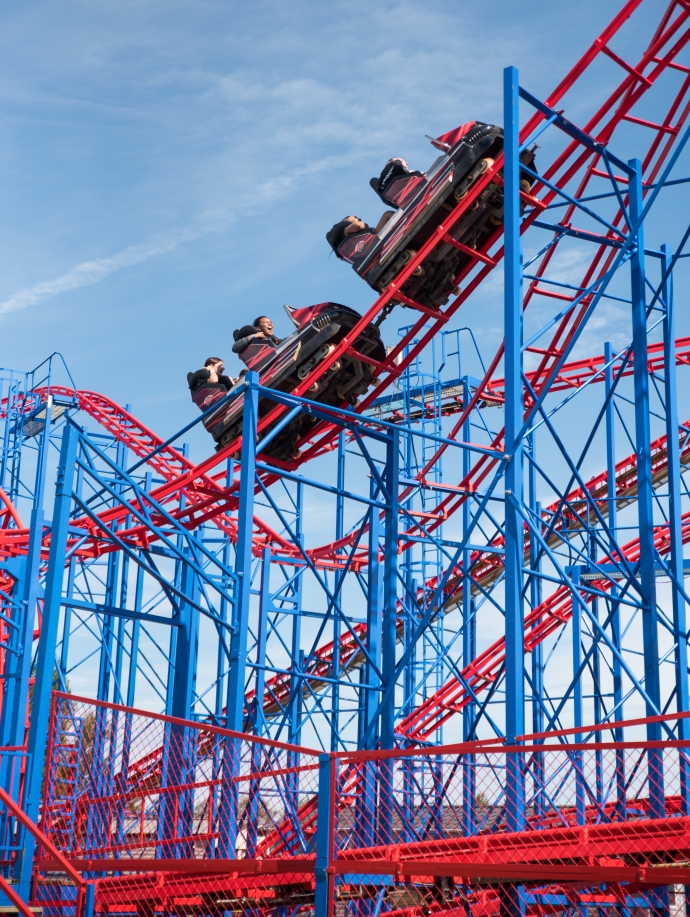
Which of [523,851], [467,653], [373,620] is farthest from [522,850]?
[467,653]

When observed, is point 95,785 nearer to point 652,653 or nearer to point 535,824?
point 535,824

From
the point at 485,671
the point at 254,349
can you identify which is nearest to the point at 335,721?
the point at 485,671

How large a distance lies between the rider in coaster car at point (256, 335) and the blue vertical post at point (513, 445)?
406 centimetres

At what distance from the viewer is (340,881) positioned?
7.34 meters

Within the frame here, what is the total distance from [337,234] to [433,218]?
1.35 metres

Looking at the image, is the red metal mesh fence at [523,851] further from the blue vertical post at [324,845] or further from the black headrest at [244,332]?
the black headrest at [244,332]

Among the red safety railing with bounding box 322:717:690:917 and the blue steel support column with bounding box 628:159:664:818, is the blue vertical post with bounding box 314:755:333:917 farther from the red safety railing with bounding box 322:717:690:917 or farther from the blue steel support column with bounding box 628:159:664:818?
the blue steel support column with bounding box 628:159:664:818

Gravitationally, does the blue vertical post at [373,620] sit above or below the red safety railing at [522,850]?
above

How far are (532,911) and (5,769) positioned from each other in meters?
6.18

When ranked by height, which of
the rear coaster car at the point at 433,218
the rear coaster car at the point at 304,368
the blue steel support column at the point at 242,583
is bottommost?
the blue steel support column at the point at 242,583

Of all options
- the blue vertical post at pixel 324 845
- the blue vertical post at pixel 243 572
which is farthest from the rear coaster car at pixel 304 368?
the blue vertical post at pixel 324 845

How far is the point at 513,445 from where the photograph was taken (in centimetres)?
973

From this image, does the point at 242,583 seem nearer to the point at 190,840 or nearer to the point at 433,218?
the point at 190,840

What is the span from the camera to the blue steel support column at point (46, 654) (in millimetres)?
9359
